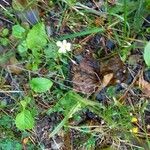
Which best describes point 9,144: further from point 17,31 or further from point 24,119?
point 17,31

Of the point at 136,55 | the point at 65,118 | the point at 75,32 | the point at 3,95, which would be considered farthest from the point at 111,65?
the point at 3,95

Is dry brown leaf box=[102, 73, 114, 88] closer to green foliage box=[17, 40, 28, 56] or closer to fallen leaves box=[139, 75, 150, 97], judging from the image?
fallen leaves box=[139, 75, 150, 97]

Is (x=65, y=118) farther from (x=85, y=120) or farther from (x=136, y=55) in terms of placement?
(x=136, y=55)

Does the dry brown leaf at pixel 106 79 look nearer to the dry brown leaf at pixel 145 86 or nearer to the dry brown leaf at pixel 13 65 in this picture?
the dry brown leaf at pixel 145 86

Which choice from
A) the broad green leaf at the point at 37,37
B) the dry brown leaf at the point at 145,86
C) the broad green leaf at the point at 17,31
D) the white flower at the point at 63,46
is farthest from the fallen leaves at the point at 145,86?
the broad green leaf at the point at 17,31

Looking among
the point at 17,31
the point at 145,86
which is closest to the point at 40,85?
the point at 17,31

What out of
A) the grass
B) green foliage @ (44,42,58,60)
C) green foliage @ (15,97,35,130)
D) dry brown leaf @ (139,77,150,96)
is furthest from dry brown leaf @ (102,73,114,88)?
green foliage @ (15,97,35,130)

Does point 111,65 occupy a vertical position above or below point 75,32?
below
